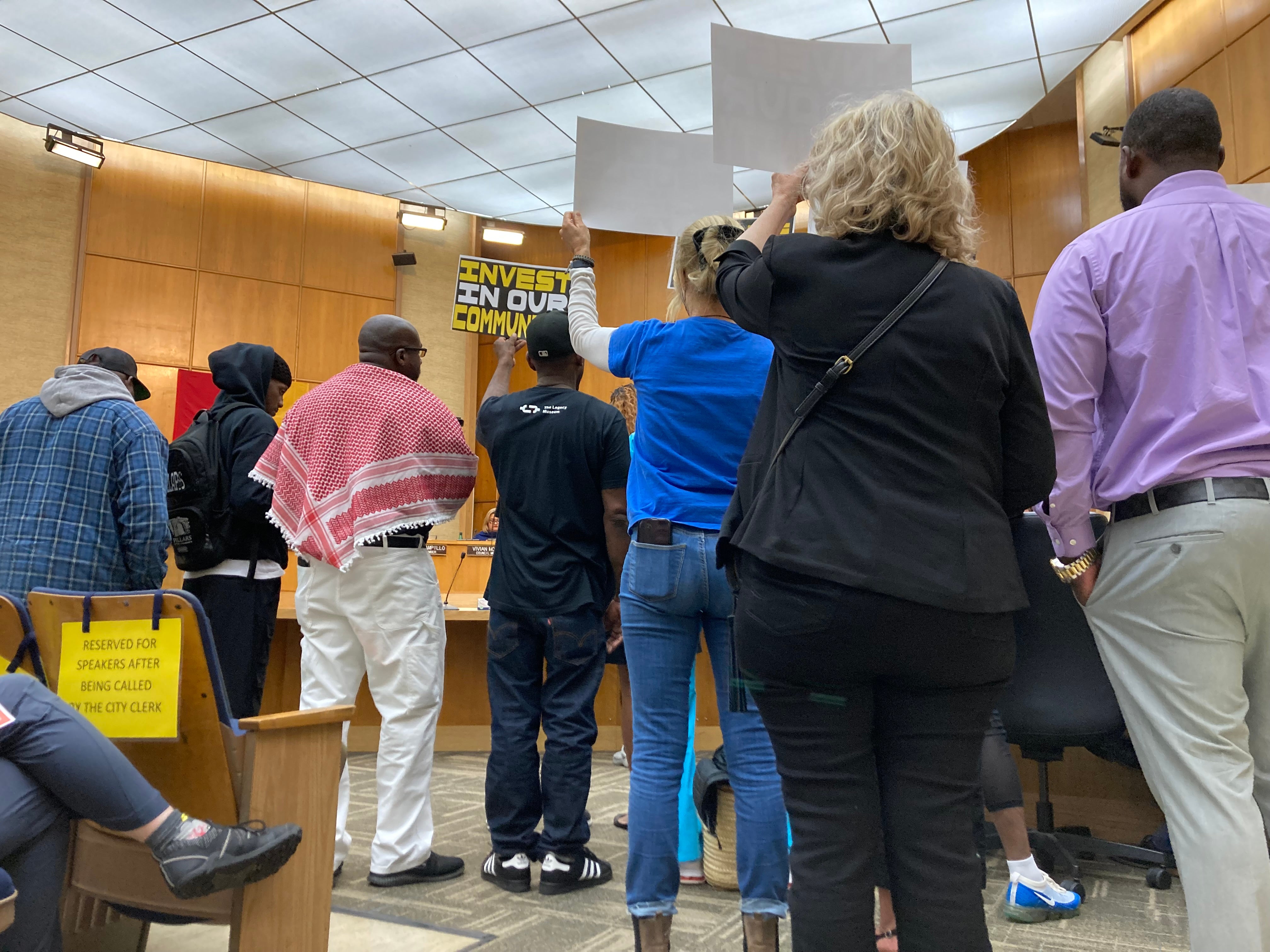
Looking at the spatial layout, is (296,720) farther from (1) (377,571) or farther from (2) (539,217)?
(2) (539,217)

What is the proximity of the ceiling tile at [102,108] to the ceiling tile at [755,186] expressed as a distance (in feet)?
14.7

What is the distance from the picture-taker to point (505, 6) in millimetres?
5680

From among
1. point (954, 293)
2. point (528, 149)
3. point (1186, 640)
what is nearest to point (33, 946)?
point (954, 293)

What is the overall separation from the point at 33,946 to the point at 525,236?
8.64 m

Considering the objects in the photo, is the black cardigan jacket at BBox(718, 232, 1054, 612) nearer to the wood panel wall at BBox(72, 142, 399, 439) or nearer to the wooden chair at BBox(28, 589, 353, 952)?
the wooden chair at BBox(28, 589, 353, 952)

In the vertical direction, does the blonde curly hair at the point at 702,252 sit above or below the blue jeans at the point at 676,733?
above

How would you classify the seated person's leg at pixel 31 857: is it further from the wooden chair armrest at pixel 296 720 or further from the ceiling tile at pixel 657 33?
the ceiling tile at pixel 657 33

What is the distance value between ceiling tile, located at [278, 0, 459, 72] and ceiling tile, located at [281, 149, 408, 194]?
5.27ft

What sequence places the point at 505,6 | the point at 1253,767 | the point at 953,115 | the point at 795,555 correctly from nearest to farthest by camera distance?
1. the point at 795,555
2. the point at 1253,767
3. the point at 505,6
4. the point at 953,115

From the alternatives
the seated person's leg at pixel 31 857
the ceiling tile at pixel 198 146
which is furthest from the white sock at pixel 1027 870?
the ceiling tile at pixel 198 146

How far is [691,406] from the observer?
175cm

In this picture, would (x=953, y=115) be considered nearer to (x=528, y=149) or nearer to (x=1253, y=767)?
(x=528, y=149)

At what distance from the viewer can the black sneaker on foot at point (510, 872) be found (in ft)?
7.45

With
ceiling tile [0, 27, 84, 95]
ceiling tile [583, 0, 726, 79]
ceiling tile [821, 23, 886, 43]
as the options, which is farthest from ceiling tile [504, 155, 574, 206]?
ceiling tile [0, 27, 84, 95]
